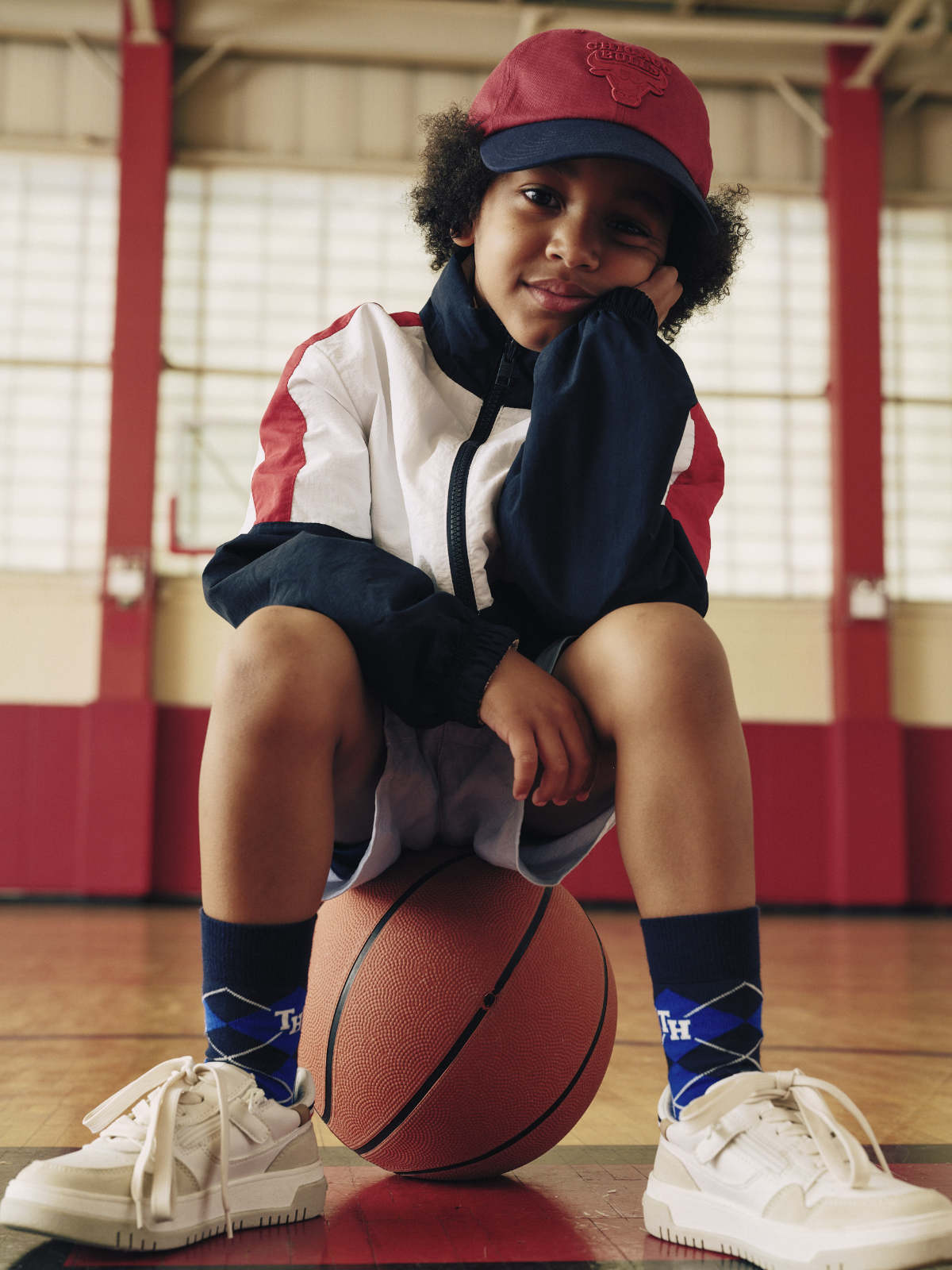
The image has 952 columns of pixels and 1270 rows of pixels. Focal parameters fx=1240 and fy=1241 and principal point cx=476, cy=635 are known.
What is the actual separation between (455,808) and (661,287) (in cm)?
57

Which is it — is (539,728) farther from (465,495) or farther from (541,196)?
(541,196)

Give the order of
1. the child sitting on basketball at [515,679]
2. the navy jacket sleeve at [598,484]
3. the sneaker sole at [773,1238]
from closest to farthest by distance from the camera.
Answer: the sneaker sole at [773,1238] → the child sitting on basketball at [515,679] → the navy jacket sleeve at [598,484]

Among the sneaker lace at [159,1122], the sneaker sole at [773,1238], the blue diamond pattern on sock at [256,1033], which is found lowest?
the sneaker sole at [773,1238]

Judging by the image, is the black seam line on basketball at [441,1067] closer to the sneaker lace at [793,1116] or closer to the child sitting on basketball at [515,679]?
the child sitting on basketball at [515,679]

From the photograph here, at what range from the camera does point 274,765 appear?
97 centimetres

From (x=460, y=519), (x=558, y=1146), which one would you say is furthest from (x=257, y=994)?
(x=558, y=1146)

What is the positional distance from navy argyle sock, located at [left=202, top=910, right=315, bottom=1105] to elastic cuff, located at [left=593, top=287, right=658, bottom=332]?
0.64 meters

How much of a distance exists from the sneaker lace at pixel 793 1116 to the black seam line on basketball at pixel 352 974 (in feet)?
1.19

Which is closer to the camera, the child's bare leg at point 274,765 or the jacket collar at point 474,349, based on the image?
the child's bare leg at point 274,765

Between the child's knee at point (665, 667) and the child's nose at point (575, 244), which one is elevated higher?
the child's nose at point (575, 244)

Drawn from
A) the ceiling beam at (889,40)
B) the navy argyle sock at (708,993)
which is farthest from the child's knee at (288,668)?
the ceiling beam at (889,40)

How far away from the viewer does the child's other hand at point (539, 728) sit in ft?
3.24

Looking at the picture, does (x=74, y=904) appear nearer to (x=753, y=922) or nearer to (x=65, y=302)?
(x=65, y=302)

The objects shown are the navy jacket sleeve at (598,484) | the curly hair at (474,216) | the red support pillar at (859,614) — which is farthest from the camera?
the red support pillar at (859,614)
